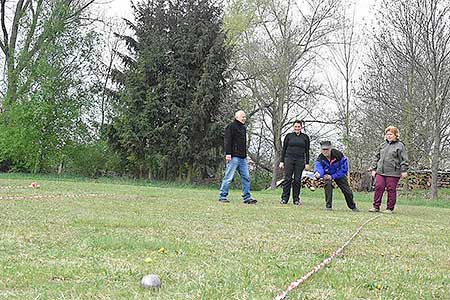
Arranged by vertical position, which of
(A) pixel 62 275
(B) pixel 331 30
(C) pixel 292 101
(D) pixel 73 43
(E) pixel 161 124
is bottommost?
(A) pixel 62 275

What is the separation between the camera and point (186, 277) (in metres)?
3.16

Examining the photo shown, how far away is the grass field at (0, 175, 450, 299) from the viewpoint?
2900mm

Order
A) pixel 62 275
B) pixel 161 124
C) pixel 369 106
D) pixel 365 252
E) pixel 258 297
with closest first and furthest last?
pixel 258 297, pixel 62 275, pixel 365 252, pixel 369 106, pixel 161 124

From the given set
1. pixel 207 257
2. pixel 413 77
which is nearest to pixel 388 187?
pixel 207 257

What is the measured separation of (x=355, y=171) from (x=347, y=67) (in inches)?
208

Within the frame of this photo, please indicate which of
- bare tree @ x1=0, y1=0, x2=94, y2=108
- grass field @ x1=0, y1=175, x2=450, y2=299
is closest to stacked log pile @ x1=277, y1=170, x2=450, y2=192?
bare tree @ x1=0, y1=0, x2=94, y2=108

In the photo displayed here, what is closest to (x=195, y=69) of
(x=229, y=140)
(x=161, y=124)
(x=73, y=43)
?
(x=161, y=124)

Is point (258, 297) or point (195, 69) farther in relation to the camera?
point (195, 69)

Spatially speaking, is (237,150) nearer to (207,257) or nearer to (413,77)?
(207,257)

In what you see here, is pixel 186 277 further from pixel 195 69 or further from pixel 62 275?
pixel 195 69

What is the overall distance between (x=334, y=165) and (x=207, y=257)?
20.7 ft

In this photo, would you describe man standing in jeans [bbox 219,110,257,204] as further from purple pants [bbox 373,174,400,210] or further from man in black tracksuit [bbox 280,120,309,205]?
purple pants [bbox 373,174,400,210]

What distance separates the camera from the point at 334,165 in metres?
9.88

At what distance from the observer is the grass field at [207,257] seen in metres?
2.90
